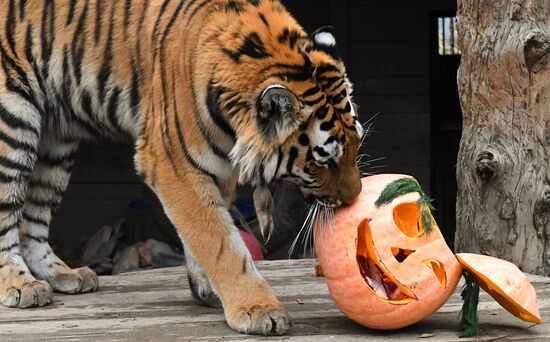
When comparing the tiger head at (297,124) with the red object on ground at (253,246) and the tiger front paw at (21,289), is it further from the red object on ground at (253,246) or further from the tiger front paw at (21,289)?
the red object on ground at (253,246)

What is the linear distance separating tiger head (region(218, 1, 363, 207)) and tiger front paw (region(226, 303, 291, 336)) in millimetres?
425

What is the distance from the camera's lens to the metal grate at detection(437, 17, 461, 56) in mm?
→ 9648

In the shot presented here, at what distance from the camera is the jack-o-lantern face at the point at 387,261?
11.7 feet

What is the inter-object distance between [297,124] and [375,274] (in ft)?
1.97

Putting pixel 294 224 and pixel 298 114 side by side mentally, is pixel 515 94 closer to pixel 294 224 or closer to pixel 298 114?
pixel 298 114

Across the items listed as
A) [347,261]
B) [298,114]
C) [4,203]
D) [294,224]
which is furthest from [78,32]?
[294,224]

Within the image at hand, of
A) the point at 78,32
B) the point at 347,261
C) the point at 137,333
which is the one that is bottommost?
the point at 137,333

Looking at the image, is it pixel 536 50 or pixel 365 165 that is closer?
pixel 536 50

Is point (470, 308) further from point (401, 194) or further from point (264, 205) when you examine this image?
point (264, 205)

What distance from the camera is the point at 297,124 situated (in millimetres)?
3580

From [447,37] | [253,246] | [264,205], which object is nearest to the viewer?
[264,205]

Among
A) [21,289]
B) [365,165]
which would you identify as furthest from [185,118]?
[365,165]

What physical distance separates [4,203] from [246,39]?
136 centimetres

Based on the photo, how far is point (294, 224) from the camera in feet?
27.0
